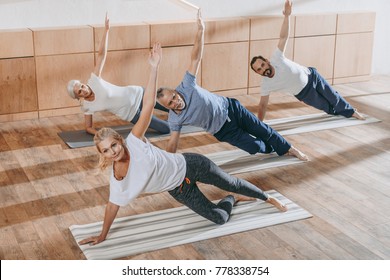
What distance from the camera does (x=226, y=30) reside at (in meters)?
6.98

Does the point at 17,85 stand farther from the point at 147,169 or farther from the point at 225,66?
the point at 147,169

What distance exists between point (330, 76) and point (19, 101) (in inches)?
158

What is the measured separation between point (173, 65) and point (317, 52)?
204 cm

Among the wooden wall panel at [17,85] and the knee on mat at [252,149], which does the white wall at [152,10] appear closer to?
the wooden wall panel at [17,85]

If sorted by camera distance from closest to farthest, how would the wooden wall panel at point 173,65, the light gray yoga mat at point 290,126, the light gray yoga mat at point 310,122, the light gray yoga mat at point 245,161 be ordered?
1. the light gray yoga mat at point 245,161
2. the light gray yoga mat at point 290,126
3. the light gray yoga mat at point 310,122
4. the wooden wall panel at point 173,65

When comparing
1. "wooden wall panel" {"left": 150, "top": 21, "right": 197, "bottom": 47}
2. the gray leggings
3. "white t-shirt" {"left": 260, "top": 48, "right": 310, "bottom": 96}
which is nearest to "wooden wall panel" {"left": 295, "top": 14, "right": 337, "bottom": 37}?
"wooden wall panel" {"left": 150, "top": 21, "right": 197, "bottom": 47}

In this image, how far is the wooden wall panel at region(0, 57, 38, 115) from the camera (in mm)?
6008

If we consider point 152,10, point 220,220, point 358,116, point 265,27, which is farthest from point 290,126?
point 220,220

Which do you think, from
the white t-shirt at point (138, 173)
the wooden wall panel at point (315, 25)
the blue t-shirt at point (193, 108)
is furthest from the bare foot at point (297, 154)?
the wooden wall panel at point (315, 25)

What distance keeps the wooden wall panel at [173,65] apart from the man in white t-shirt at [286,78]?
58.6 inches

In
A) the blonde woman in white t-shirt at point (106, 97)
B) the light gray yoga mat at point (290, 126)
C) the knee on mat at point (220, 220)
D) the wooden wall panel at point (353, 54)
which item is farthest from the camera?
the wooden wall panel at point (353, 54)

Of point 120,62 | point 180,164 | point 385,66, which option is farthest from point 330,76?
point 180,164

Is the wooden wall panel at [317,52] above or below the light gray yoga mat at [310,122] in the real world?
above

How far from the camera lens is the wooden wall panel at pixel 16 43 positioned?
5.92 m
